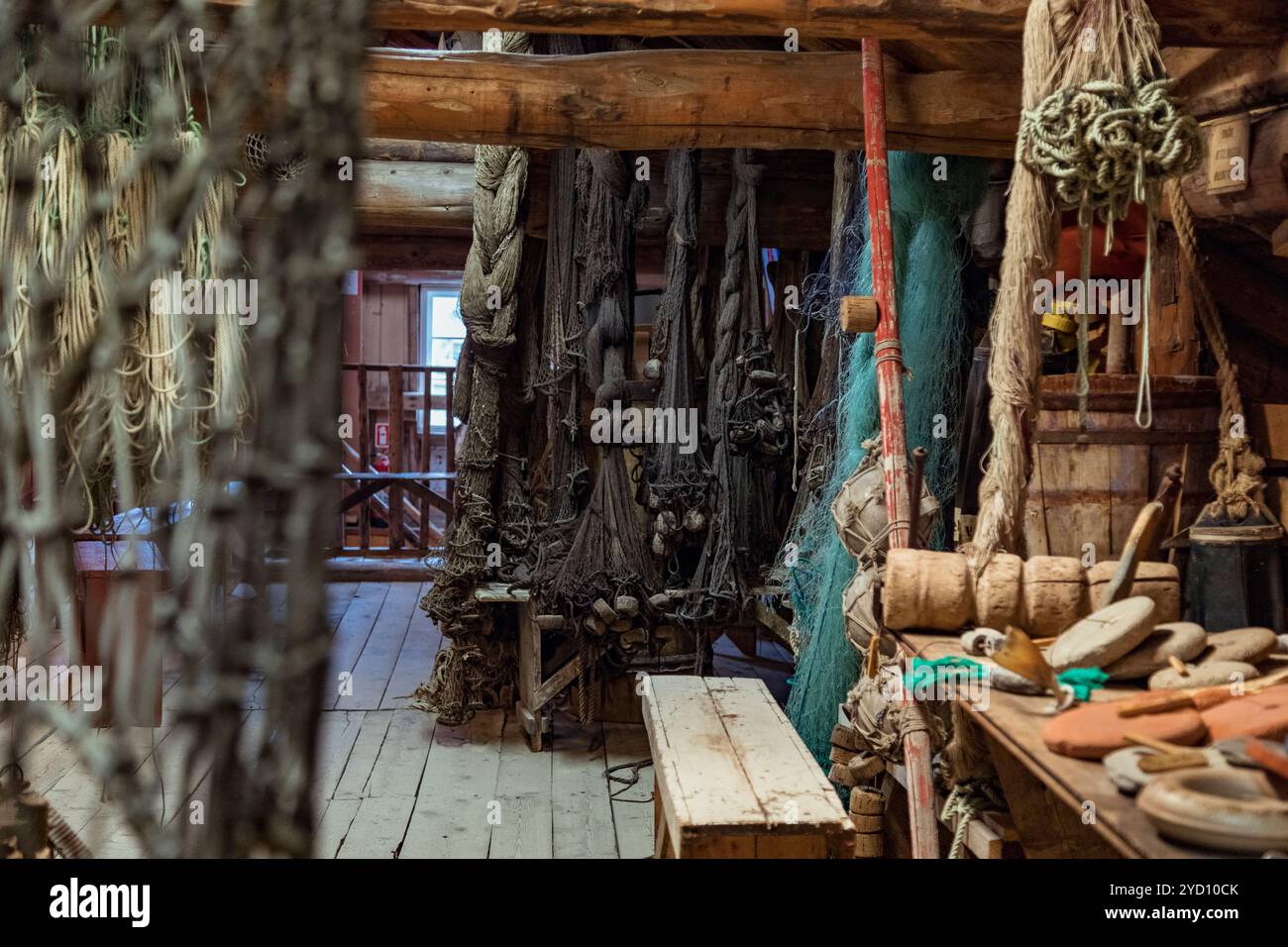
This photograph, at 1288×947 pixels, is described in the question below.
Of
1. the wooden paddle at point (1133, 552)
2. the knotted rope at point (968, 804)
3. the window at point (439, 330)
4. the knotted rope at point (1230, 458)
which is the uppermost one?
the window at point (439, 330)

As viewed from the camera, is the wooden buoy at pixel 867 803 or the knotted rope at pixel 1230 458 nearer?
the knotted rope at pixel 1230 458

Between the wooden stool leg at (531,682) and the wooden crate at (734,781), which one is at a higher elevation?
the wooden crate at (734,781)

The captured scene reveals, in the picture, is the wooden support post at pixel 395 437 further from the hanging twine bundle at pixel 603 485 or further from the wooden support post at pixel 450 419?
the hanging twine bundle at pixel 603 485

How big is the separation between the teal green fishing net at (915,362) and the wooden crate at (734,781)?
0.50 m

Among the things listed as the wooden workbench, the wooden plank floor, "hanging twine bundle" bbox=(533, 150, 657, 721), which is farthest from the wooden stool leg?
the wooden workbench

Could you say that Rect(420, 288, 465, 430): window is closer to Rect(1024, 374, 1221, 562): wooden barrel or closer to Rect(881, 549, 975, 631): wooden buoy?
Rect(1024, 374, 1221, 562): wooden barrel

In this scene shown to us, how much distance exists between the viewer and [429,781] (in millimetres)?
4984

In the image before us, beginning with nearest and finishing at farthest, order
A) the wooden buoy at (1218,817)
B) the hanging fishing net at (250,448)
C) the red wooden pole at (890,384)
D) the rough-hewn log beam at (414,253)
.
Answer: the hanging fishing net at (250,448), the wooden buoy at (1218,817), the red wooden pole at (890,384), the rough-hewn log beam at (414,253)

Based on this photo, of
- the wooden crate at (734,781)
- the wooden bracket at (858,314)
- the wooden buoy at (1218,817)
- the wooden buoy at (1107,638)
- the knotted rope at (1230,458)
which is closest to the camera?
the wooden buoy at (1218,817)

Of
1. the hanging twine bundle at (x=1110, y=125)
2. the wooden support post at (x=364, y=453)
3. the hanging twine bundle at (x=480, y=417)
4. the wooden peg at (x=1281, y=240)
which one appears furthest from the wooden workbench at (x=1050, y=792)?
the wooden support post at (x=364, y=453)

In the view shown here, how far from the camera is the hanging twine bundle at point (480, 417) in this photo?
17.9 ft

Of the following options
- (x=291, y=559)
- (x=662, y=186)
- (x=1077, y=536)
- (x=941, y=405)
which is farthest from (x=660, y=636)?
(x=291, y=559)
